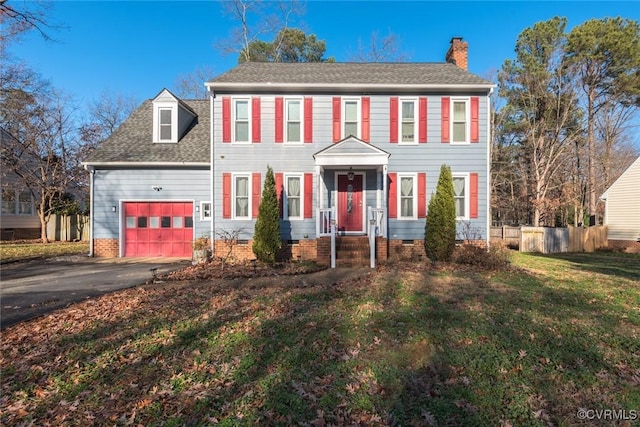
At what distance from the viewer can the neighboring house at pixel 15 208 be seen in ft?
63.8

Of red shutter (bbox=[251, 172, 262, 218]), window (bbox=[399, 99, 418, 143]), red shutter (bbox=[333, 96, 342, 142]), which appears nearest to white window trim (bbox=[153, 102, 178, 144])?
red shutter (bbox=[251, 172, 262, 218])

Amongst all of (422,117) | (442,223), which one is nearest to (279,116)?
(422,117)

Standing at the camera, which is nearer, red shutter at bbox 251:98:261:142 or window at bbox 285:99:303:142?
red shutter at bbox 251:98:261:142

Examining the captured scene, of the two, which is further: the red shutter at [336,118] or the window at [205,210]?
the window at [205,210]

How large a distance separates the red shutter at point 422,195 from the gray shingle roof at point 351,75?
3.21 metres

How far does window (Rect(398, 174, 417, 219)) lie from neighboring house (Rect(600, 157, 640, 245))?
13.6 m

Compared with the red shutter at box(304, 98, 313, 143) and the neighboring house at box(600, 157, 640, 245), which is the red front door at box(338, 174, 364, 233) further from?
the neighboring house at box(600, 157, 640, 245)

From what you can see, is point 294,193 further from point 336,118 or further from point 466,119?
point 466,119

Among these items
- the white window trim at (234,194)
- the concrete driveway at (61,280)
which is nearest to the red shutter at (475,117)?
the white window trim at (234,194)

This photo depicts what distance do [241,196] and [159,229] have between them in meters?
3.67

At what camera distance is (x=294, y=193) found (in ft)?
39.8

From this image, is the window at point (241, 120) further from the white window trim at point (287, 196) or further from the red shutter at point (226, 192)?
the white window trim at point (287, 196)

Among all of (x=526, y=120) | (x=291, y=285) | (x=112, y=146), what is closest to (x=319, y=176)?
(x=291, y=285)

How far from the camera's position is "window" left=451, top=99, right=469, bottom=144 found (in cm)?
1196
